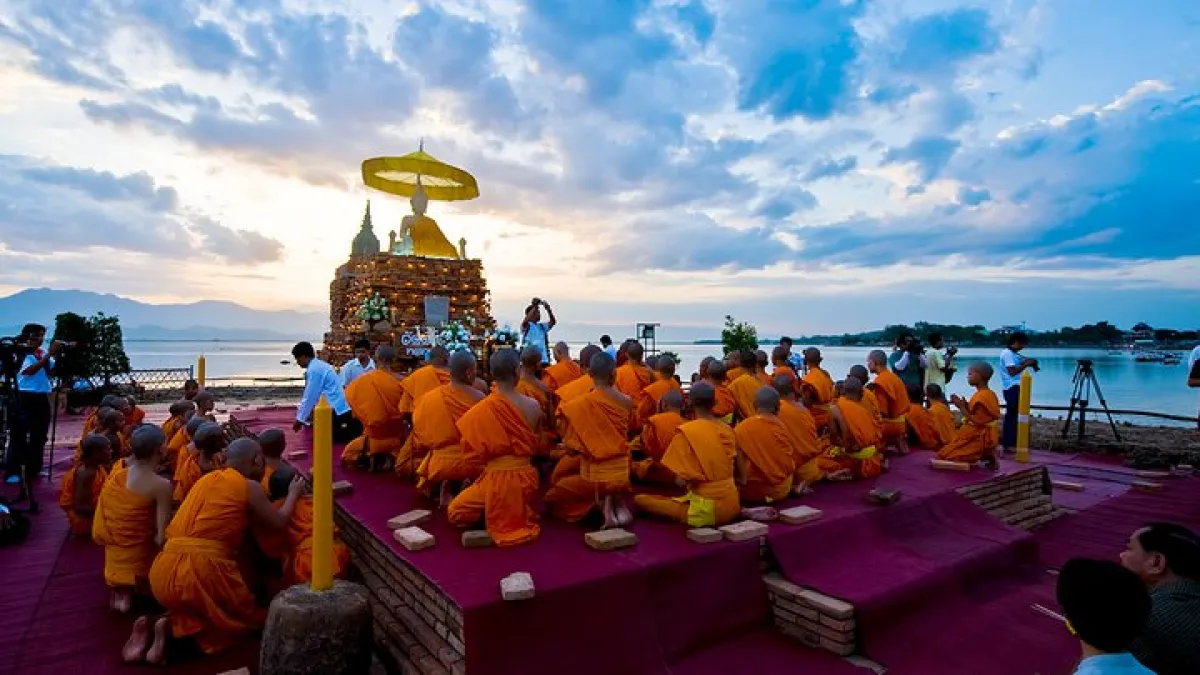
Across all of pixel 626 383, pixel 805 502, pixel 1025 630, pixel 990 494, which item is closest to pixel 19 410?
pixel 626 383

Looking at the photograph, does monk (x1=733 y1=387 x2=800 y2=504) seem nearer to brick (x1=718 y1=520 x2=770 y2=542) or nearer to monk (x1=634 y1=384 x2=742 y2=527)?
monk (x1=634 y1=384 x2=742 y2=527)

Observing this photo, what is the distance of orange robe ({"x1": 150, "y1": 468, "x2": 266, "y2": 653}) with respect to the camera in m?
4.11

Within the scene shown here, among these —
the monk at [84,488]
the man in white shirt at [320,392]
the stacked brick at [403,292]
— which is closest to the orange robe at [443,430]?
the man in white shirt at [320,392]

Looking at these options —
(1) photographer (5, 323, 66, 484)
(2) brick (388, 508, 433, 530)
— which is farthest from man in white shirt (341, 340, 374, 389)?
(2) brick (388, 508, 433, 530)

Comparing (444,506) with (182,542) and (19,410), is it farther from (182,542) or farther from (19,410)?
(19,410)

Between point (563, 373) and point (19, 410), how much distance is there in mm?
6825

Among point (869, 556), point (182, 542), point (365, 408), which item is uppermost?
point (365, 408)

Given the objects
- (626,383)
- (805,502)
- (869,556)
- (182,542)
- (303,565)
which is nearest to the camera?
(182,542)

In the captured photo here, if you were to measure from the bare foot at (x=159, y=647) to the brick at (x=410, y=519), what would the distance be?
155 cm

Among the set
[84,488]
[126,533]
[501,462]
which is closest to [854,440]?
[501,462]

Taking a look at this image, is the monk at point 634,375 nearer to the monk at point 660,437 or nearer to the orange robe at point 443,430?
the monk at point 660,437

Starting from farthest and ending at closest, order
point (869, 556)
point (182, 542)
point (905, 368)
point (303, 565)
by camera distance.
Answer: point (905, 368)
point (869, 556)
point (303, 565)
point (182, 542)

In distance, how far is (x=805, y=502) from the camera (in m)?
6.11

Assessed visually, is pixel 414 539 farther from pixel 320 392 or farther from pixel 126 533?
pixel 320 392
